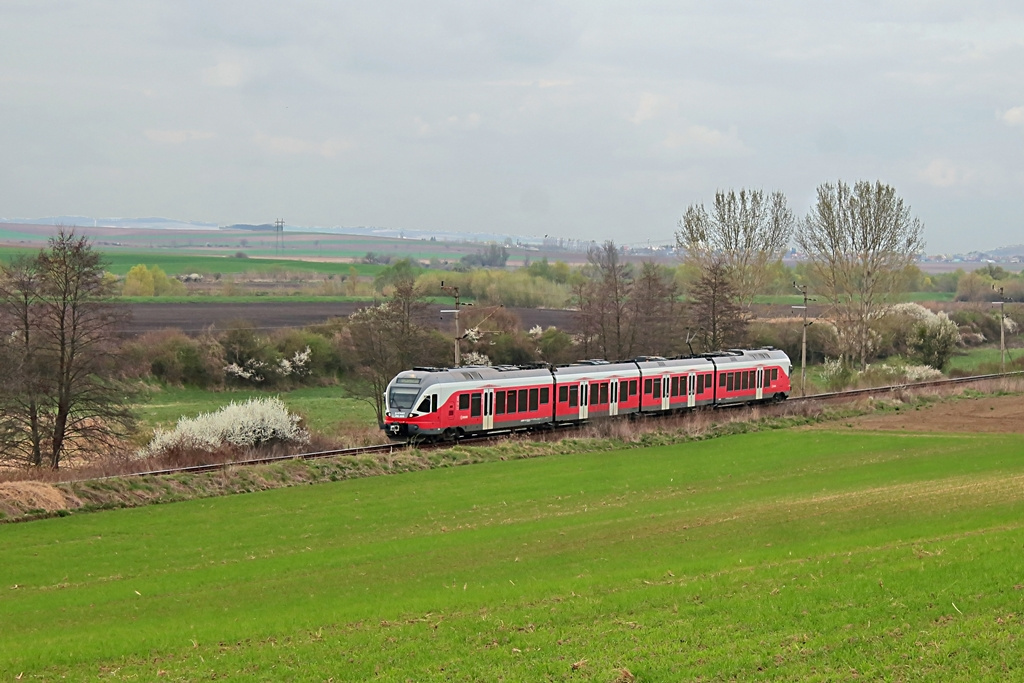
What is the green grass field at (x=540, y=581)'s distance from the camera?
1289 cm

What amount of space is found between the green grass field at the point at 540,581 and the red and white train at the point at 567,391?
6928mm

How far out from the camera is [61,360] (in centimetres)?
3950

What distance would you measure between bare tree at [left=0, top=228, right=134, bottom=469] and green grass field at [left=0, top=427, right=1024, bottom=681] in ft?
42.3

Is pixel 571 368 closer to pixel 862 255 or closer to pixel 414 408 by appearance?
pixel 414 408

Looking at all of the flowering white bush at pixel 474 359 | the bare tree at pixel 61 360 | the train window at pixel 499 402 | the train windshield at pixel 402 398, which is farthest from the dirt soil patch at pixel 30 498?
the flowering white bush at pixel 474 359

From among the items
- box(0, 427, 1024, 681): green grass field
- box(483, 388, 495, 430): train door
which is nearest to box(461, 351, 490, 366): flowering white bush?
box(483, 388, 495, 430): train door

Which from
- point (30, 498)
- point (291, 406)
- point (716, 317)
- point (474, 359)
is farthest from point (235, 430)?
point (716, 317)

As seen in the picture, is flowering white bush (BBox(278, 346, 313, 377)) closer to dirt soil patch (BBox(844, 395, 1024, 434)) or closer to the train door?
the train door

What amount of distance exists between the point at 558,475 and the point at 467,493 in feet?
13.4

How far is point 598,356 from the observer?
245 feet

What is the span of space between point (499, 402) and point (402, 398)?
3.91 metres

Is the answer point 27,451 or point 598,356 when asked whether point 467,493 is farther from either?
point 598,356

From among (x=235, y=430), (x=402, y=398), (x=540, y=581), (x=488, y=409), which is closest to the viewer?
(x=540, y=581)

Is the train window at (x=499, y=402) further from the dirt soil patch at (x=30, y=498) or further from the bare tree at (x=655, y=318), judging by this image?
the bare tree at (x=655, y=318)
